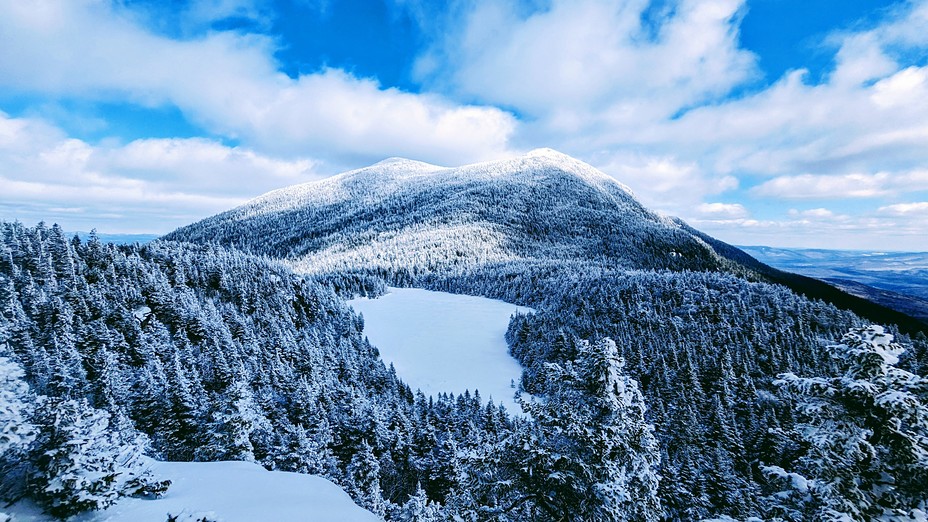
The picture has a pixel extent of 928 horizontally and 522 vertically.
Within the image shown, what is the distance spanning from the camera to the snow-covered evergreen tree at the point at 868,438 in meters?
8.15

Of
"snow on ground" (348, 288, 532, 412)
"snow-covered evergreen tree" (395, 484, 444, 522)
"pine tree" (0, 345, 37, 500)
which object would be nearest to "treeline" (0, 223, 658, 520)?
"pine tree" (0, 345, 37, 500)

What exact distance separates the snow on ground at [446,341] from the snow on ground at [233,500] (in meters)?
53.6

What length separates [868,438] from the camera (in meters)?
8.91

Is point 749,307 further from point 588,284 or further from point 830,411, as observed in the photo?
point 830,411

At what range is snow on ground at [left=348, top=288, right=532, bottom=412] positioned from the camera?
84.8 meters

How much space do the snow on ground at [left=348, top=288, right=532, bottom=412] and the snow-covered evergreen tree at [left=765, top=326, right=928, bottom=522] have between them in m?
62.7

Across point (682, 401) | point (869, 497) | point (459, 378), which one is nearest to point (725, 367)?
point (682, 401)

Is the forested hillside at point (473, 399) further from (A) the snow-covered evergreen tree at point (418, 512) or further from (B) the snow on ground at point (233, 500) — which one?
(B) the snow on ground at point (233, 500)

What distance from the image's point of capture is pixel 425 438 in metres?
53.0

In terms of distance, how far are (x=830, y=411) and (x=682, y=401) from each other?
66.3 metres

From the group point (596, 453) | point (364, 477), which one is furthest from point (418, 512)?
point (364, 477)

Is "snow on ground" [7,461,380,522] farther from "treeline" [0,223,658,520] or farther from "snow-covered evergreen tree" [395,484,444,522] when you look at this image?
"snow-covered evergreen tree" [395,484,444,522]

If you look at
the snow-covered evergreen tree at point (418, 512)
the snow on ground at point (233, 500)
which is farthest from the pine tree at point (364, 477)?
the snow on ground at point (233, 500)

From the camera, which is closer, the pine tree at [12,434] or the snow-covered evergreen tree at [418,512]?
the pine tree at [12,434]
